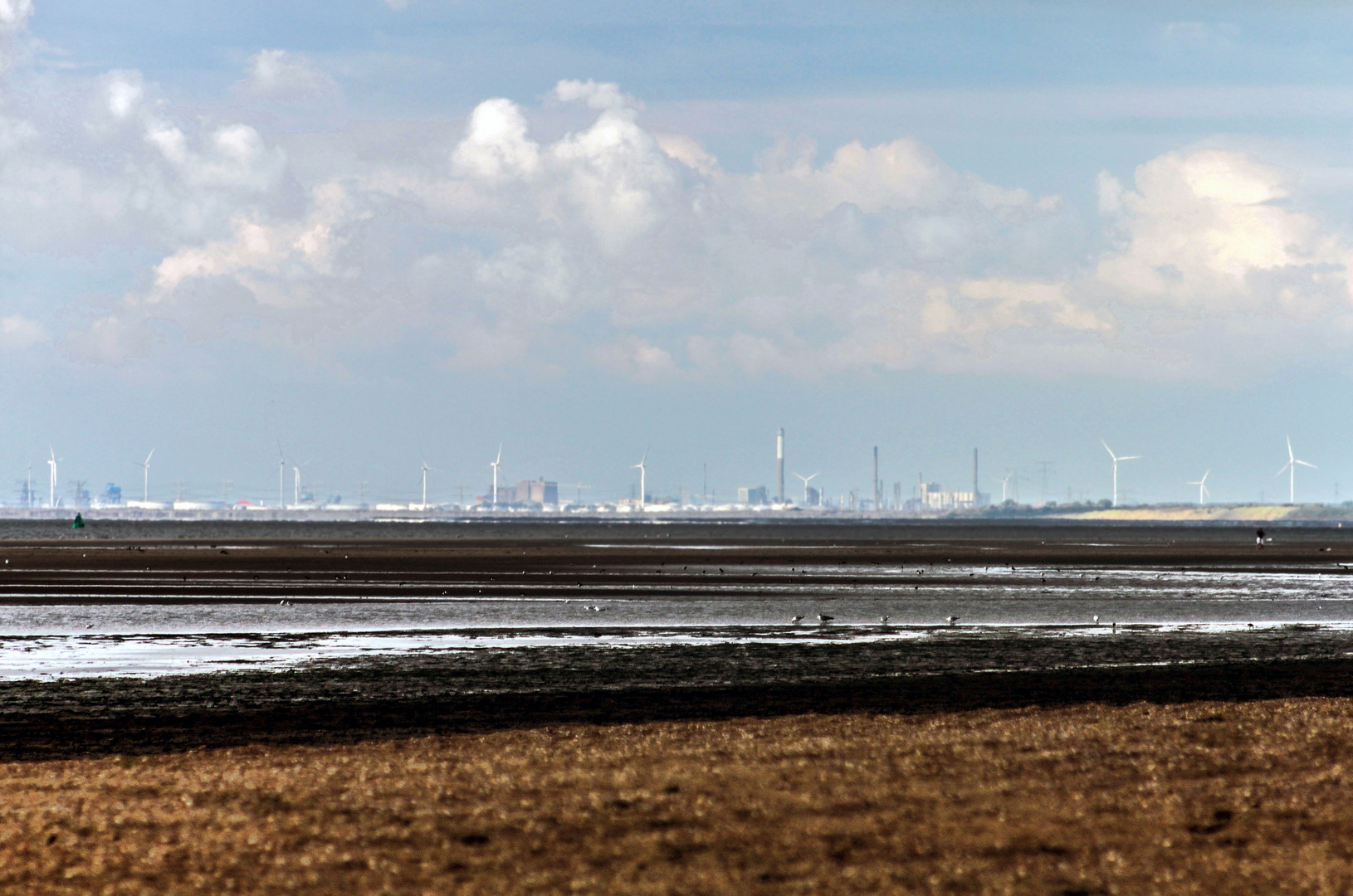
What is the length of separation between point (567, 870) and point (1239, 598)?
39.8m

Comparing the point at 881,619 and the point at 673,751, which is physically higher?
the point at 673,751

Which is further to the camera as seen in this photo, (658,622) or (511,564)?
(511,564)

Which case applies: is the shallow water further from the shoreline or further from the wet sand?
the shoreline

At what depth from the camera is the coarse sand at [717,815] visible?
1027cm

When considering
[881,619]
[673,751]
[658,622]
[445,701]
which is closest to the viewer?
[673,751]

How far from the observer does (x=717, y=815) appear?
39.3ft

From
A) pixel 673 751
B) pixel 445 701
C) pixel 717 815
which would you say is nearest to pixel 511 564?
pixel 445 701

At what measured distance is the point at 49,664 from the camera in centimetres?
2608

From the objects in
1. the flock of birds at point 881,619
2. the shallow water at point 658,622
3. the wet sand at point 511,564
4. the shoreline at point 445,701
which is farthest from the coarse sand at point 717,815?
the wet sand at point 511,564

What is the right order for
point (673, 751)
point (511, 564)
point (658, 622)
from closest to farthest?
point (673, 751) < point (658, 622) < point (511, 564)

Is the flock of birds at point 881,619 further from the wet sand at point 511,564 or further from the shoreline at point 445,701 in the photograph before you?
the wet sand at point 511,564

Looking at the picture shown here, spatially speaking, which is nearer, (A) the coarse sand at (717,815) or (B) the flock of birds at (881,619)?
(A) the coarse sand at (717,815)

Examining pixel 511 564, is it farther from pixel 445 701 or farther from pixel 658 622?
pixel 445 701

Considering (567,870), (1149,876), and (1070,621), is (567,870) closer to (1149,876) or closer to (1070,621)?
(1149,876)
